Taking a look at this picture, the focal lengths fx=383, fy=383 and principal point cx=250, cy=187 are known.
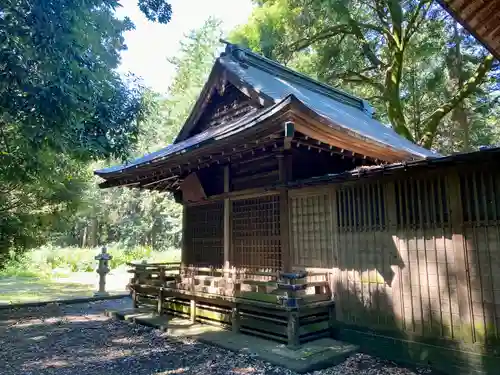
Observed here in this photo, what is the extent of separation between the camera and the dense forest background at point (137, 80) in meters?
4.91

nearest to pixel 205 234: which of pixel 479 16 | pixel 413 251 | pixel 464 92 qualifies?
pixel 413 251

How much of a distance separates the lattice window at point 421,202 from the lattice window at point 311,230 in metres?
1.16

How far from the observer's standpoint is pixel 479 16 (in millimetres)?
2951

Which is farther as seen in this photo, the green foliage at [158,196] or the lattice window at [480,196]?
the green foliage at [158,196]

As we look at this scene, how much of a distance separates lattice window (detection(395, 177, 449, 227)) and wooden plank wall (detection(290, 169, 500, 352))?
1 centimetres

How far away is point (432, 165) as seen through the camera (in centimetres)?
461

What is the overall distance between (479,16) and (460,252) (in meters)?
2.78

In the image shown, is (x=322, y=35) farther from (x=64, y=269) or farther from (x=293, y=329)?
(x=64, y=269)

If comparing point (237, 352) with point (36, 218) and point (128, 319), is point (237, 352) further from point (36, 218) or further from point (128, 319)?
point (36, 218)

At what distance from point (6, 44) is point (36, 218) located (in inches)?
242

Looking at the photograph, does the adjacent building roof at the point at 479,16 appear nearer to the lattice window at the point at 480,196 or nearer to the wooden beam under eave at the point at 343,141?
the lattice window at the point at 480,196

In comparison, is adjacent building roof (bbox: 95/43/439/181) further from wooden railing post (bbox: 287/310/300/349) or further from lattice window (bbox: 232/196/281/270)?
wooden railing post (bbox: 287/310/300/349)

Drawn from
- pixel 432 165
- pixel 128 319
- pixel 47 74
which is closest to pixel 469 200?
pixel 432 165

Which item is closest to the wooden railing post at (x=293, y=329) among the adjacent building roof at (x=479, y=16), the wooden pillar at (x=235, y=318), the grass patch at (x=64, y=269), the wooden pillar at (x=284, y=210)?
the wooden pillar at (x=284, y=210)
